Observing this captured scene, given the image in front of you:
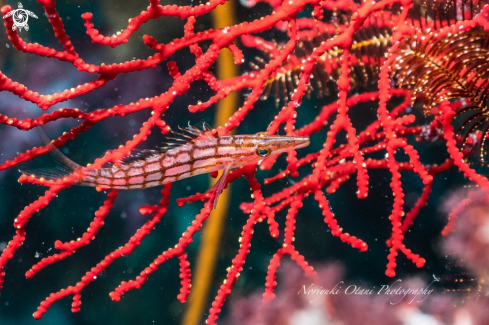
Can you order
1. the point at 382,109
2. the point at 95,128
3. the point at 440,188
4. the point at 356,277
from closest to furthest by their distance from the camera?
the point at 382,109
the point at 95,128
the point at 440,188
the point at 356,277

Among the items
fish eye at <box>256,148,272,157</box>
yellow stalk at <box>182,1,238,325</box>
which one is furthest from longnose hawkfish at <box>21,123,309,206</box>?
yellow stalk at <box>182,1,238,325</box>

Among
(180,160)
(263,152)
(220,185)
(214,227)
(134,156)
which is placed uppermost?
(134,156)

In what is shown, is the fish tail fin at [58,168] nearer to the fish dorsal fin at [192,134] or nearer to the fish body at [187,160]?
the fish body at [187,160]

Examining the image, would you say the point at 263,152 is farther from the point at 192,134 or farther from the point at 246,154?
the point at 192,134

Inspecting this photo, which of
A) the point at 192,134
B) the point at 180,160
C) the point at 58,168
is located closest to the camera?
the point at 58,168

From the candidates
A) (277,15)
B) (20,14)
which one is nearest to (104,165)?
(277,15)

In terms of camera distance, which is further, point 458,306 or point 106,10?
point 106,10

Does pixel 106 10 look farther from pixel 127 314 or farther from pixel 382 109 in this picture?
pixel 127 314

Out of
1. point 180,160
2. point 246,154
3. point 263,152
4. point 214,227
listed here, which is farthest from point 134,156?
point 214,227
